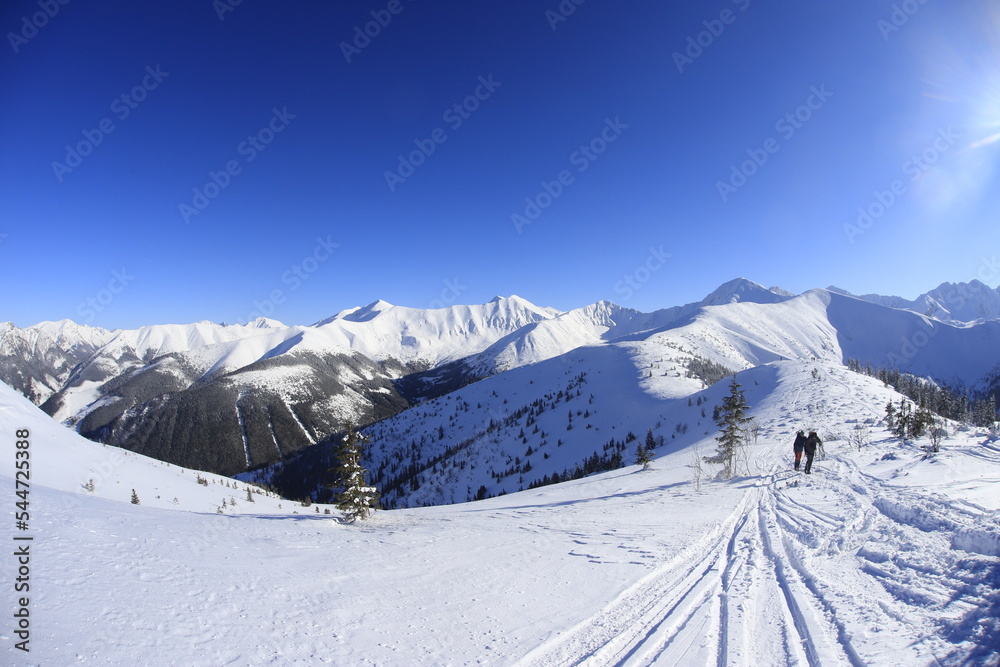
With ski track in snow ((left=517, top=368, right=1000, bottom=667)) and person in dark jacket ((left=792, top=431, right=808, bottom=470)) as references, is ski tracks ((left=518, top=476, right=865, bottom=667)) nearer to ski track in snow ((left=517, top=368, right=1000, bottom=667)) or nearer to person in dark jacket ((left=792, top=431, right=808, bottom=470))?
ski track in snow ((left=517, top=368, right=1000, bottom=667))

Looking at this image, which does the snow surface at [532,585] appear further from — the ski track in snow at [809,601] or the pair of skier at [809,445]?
the pair of skier at [809,445]

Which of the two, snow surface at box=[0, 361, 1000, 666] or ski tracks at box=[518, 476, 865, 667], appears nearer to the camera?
snow surface at box=[0, 361, 1000, 666]

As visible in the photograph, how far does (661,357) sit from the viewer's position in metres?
102

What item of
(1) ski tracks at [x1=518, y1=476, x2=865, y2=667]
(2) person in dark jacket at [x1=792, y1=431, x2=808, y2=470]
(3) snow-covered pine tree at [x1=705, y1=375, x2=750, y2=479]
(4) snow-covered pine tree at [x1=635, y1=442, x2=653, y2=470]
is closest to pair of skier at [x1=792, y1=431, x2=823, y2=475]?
(2) person in dark jacket at [x1=792, y1=431, x2=808, y2=470]

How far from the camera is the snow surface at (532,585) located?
375 centimetres

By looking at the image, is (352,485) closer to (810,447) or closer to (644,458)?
(810,447)

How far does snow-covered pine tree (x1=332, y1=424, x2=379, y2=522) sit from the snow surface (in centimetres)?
201

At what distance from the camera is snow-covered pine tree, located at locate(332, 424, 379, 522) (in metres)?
12.1

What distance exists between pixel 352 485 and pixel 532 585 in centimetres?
846

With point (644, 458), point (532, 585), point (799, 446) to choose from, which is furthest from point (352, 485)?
point (644, 458)

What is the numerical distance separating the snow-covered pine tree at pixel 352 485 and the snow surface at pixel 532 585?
2009 mm

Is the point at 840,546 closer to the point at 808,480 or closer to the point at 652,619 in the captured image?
the point at 652,619

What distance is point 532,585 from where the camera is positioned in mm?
5918

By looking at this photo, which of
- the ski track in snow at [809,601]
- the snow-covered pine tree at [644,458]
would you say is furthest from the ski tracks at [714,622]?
the snow-covered pine tree at [644,458]
